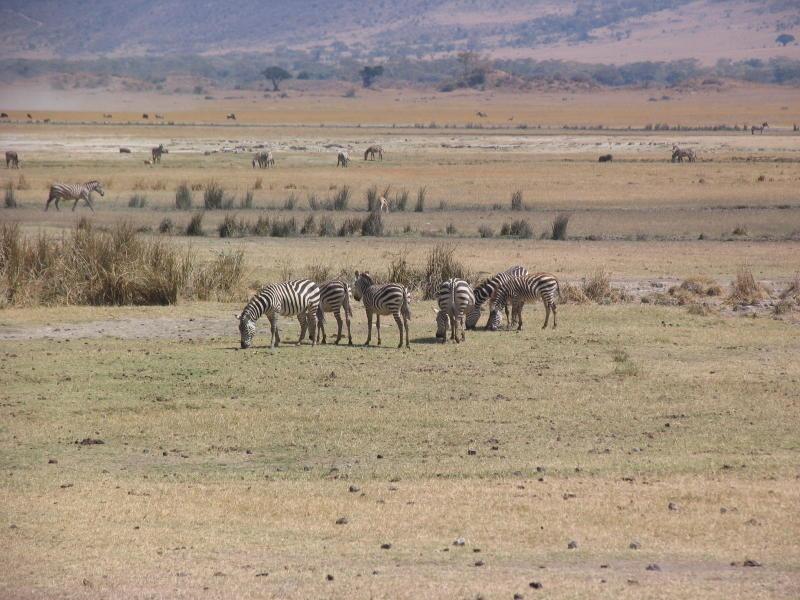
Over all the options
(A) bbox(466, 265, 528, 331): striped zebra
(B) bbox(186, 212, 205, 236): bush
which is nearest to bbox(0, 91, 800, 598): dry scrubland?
(A) bbox(466, 265, 528, 331): striped zebra

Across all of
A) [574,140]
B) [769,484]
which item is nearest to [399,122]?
[574,140]

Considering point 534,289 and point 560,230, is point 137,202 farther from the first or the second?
point 534,289

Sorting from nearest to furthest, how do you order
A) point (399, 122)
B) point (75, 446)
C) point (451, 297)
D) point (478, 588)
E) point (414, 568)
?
point (478, 588)
point (414, 568)
point (75, 446)
point (451, 297)
point (399, 122)

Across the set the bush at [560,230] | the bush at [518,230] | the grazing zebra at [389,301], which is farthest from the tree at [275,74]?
the grazing zebra at [389,301]

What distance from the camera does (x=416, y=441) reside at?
43.0 ft

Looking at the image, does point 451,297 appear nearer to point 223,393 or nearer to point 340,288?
point 340,288

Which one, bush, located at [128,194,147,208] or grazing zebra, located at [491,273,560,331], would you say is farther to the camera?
bush, located at [128,194,147,208]

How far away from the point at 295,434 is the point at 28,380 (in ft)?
14.1

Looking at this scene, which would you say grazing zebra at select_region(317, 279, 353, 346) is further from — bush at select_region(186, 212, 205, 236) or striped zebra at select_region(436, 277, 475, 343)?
bush at select_region(186, 212, 205, 236)

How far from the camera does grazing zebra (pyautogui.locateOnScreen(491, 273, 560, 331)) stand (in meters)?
19.6

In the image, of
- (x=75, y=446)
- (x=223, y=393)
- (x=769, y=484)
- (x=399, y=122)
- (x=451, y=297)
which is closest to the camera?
(x=769, y=484)

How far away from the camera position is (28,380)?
15836mm

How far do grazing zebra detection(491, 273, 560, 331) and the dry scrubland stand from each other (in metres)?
0.63

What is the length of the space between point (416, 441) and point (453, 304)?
534cm
